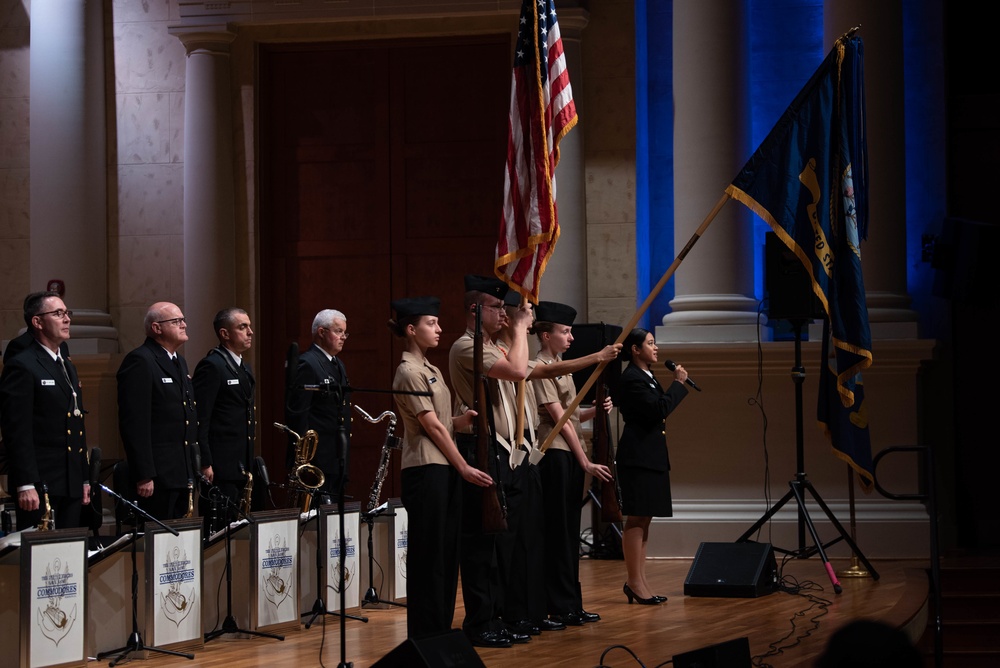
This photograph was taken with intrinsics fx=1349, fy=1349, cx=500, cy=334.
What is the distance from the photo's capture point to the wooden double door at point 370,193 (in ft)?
37.6

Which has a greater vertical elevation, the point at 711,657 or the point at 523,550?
the point at 711,657

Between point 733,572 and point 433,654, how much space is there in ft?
12.8

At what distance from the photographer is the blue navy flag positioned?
7238 mm

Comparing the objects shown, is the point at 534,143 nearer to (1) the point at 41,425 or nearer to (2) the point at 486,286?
(2) the point at 486,286

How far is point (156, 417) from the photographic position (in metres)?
7.61

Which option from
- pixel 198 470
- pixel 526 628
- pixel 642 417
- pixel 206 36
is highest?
pixel 206 36

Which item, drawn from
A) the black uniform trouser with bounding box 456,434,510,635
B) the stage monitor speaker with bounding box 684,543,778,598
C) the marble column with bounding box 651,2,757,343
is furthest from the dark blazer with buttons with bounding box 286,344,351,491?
the marble column with bounding box 651,2,757,343

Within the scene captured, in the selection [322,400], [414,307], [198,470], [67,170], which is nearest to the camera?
[414,307]

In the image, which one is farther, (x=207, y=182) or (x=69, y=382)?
(x=207, y=182)

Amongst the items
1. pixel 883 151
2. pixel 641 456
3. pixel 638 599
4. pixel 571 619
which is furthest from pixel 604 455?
pixel 883 151

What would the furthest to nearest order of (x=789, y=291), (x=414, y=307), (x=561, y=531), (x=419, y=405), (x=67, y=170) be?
(x=67, y=170)
(x=789, y=291)
(x=561, y=531)
(x=414, y=307)
(x=419, y=405)

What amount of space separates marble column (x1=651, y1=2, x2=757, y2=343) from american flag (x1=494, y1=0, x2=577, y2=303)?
128 inches

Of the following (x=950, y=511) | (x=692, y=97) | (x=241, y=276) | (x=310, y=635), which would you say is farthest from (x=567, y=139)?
(x=310, y=635)

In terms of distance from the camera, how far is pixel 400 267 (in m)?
11.6
